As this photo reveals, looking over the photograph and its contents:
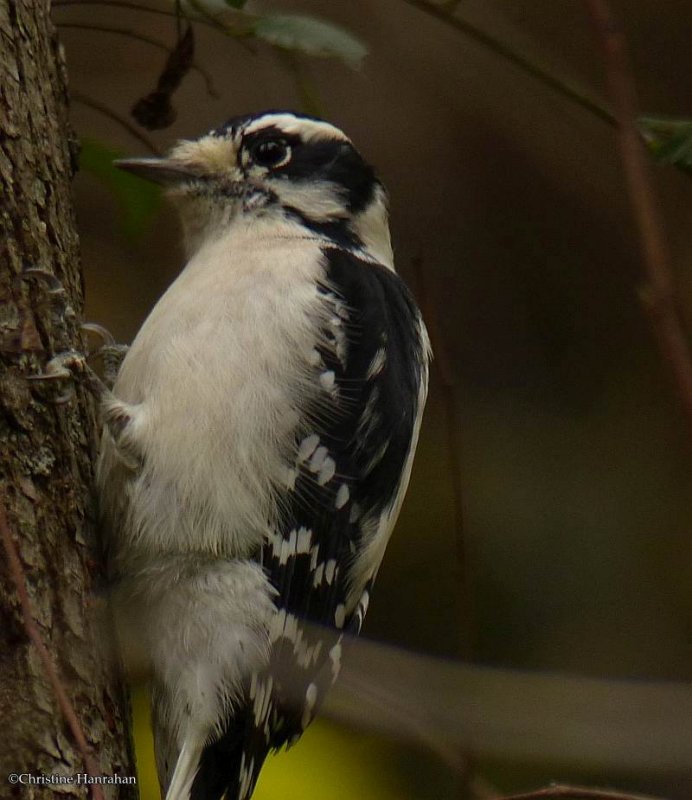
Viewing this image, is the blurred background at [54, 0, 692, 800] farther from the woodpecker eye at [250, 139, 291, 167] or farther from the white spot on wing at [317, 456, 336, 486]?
the white spot on wing at [317, 456, 336, 486]

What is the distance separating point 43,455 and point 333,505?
590mm

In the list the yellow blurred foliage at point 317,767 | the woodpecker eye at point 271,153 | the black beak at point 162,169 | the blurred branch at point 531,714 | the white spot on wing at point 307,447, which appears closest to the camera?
the blurred branch at point 531,714

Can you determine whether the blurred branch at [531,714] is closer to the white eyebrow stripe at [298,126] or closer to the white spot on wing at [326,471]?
the white spot on wing at [326,471]

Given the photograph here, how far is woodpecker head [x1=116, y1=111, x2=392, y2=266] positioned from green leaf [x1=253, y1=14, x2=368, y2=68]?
1.43ft

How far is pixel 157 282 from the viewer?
5.64 m

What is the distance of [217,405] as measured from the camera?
2.70 m

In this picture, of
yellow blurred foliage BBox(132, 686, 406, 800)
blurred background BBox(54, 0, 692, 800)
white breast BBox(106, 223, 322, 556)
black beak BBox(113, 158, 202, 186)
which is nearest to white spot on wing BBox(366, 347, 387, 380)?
white breast BBox(106, 223, 322, 556)

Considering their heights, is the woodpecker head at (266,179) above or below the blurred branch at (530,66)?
below

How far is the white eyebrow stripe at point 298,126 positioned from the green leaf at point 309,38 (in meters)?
0.42

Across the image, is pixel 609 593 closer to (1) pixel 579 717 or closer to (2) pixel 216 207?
(2) pixel 216 207

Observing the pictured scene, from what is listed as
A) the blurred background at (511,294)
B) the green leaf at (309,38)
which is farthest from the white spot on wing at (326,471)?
the blurred background at (511,294)

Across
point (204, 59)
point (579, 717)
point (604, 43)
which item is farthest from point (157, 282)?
point (604, 43)

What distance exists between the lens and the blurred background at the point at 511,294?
528 centimetres

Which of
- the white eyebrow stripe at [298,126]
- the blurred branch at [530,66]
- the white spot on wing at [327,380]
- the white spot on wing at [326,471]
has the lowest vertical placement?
the white spot on wing at [326,471]
